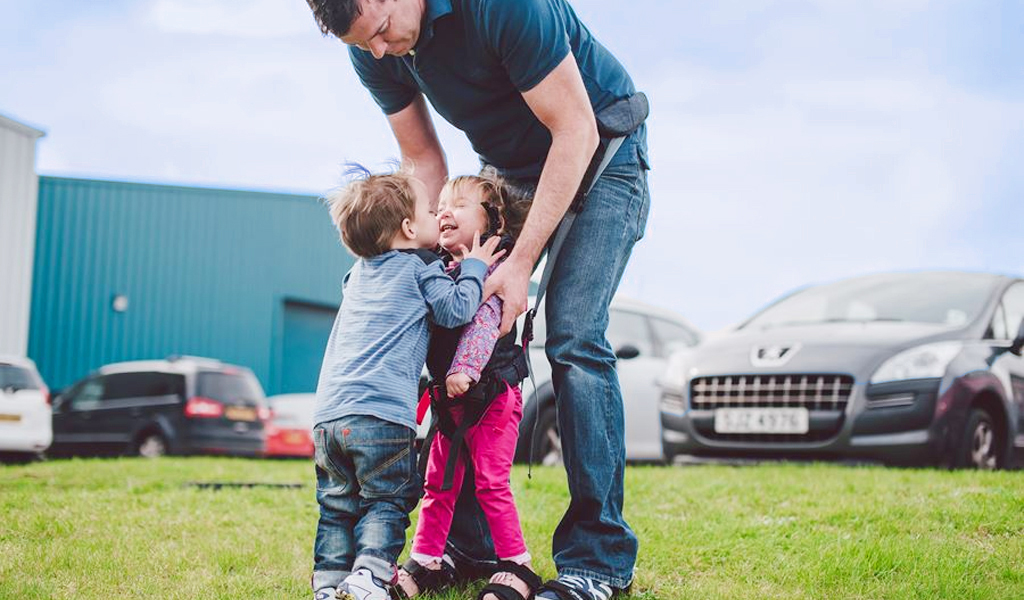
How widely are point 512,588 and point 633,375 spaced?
246 inches

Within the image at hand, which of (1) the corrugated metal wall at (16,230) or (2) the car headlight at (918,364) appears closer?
(2) the car headlight at (918,364)

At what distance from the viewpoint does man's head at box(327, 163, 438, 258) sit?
2.95m

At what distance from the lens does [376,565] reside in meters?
2.72

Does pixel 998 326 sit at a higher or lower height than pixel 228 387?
higher

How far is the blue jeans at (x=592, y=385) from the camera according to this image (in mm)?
2973

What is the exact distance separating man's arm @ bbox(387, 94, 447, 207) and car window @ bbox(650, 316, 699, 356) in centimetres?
632

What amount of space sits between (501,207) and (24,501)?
131 inches

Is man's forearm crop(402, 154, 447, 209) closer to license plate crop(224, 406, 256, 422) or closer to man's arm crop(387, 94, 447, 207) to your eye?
man's arm crop(387, 94, 447, 207)

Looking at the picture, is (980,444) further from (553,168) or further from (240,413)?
(240,413)

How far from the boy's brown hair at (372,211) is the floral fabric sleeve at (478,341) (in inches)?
13.4

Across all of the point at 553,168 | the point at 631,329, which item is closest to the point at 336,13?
the point at 553,168

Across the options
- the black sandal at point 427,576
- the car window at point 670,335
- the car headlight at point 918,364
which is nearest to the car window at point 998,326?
the car headlight at point 918,364

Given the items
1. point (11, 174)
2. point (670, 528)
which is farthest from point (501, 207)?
point (11, 174)

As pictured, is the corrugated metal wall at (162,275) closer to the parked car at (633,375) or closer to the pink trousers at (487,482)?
the parked car at (633,375)
